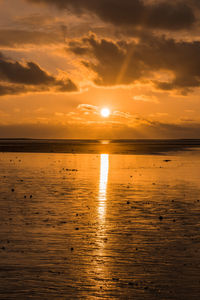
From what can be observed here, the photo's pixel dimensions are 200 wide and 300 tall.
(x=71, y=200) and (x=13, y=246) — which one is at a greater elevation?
(x=71, y=200)

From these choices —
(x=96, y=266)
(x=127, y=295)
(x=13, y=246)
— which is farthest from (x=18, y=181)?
(x=127, y=295)

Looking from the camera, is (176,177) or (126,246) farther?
(176,177)

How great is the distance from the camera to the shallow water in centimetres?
1134

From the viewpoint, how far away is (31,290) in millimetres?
11094

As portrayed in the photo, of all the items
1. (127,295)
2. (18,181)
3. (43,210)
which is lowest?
(127,295)

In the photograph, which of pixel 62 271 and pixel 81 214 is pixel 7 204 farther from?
pixel 62 271

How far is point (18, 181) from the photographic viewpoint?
35.2 m

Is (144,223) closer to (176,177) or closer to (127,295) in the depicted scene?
(127,295)

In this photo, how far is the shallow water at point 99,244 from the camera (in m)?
11.3

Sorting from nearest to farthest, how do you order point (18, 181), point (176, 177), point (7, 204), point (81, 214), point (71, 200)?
point (81, 214)
point (7, 204)
point (71, 200)
point (18, 181)
point (176, 177)

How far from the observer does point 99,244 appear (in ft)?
50.6

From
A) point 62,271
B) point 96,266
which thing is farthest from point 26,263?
point 96,266

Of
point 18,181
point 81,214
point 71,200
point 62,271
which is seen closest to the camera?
point 62,271

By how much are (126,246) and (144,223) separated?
13.6 ft
